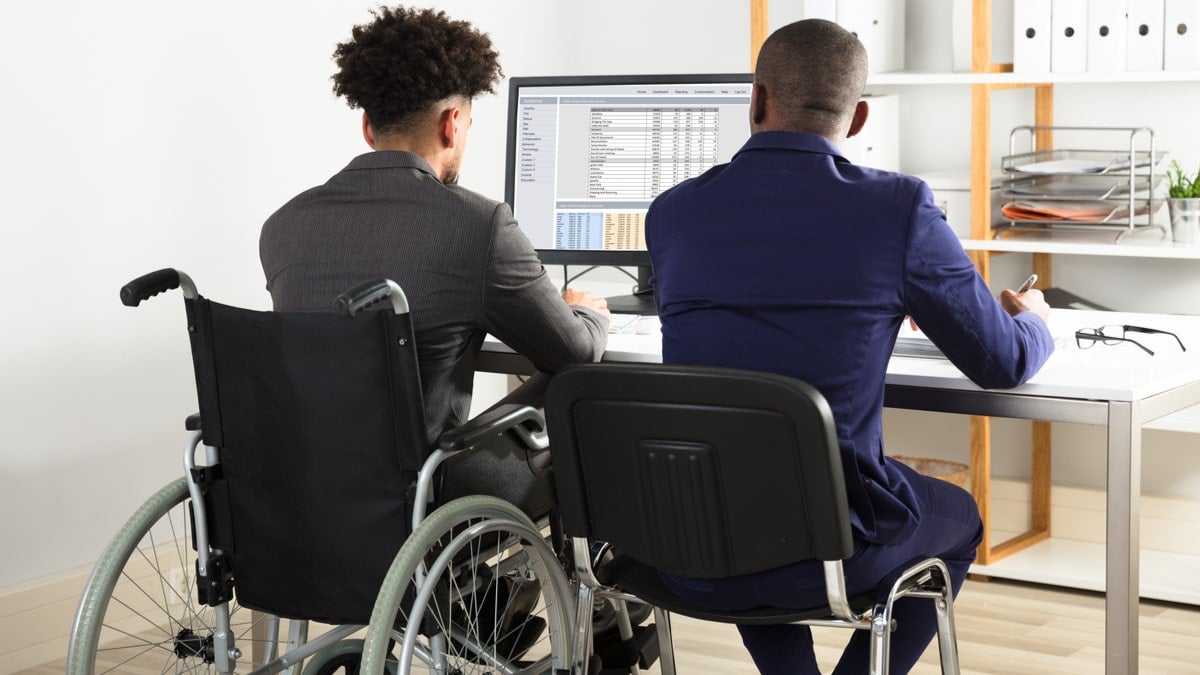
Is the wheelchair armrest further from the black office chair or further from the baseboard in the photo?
the baseboard

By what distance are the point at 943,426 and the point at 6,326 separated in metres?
2.23

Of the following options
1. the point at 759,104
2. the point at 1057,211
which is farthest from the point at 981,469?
the point at 759,104

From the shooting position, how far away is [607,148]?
2.89 meters

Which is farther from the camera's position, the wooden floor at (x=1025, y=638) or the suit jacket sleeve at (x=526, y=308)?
the wooden floor at (x=1025, y=638)

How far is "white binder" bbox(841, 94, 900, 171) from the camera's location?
10.9 feet

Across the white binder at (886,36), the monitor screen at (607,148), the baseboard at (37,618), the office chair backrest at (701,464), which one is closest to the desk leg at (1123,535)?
the office chair backrest at (701,464)

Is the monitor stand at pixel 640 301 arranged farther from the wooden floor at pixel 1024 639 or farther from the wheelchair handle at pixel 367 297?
the wheelchair handle at pixel 367 297

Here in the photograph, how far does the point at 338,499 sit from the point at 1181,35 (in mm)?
2104

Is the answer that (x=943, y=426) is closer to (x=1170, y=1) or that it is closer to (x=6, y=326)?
(x=1170, y=1)

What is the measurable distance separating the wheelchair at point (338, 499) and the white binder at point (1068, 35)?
5.51ft

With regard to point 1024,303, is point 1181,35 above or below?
above

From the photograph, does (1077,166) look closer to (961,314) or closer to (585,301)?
(585,301)

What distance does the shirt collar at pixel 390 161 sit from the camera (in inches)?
79.2

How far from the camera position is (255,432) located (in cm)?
191
